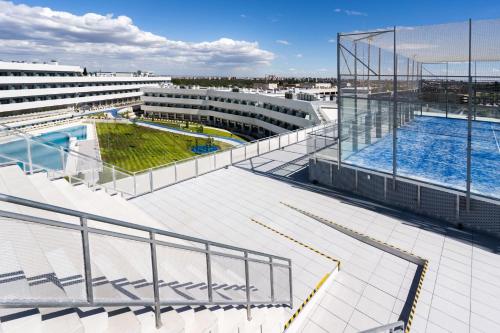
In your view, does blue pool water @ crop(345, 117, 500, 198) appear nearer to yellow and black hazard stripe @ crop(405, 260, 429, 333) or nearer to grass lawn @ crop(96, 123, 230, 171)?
yellow and black hazard stripe @ crop(405, 260, 429, 333)

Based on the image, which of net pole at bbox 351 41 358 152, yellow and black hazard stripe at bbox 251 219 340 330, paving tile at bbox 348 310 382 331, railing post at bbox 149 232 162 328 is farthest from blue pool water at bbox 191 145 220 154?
railing post at bbox 149 232 162 328

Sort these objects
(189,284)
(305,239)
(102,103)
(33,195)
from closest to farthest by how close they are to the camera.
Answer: (189,284), (33,195), (305,239), (102,103)

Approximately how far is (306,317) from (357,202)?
21.3 feet

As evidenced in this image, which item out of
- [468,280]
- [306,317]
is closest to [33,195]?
[306,317]

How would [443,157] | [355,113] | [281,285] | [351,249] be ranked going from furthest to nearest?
1. [443,157]
2. [355,113]
3. [351,249]
4. [281,285]

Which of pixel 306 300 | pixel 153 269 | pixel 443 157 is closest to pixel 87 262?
pixel 153 269

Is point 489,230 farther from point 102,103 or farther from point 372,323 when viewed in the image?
point 102,103

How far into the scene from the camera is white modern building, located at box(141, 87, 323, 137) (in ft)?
151

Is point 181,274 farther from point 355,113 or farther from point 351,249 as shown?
point 355,113

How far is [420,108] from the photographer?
52.3 feet

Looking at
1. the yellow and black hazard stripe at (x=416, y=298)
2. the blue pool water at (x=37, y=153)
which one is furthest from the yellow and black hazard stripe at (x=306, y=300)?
the blue pool water at (x=37, y=153)

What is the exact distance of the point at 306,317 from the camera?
706 cm

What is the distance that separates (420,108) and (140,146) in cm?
3625

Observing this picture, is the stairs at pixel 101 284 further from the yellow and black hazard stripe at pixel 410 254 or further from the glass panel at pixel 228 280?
the yellow and black hazard stripe at pixel 410 254
